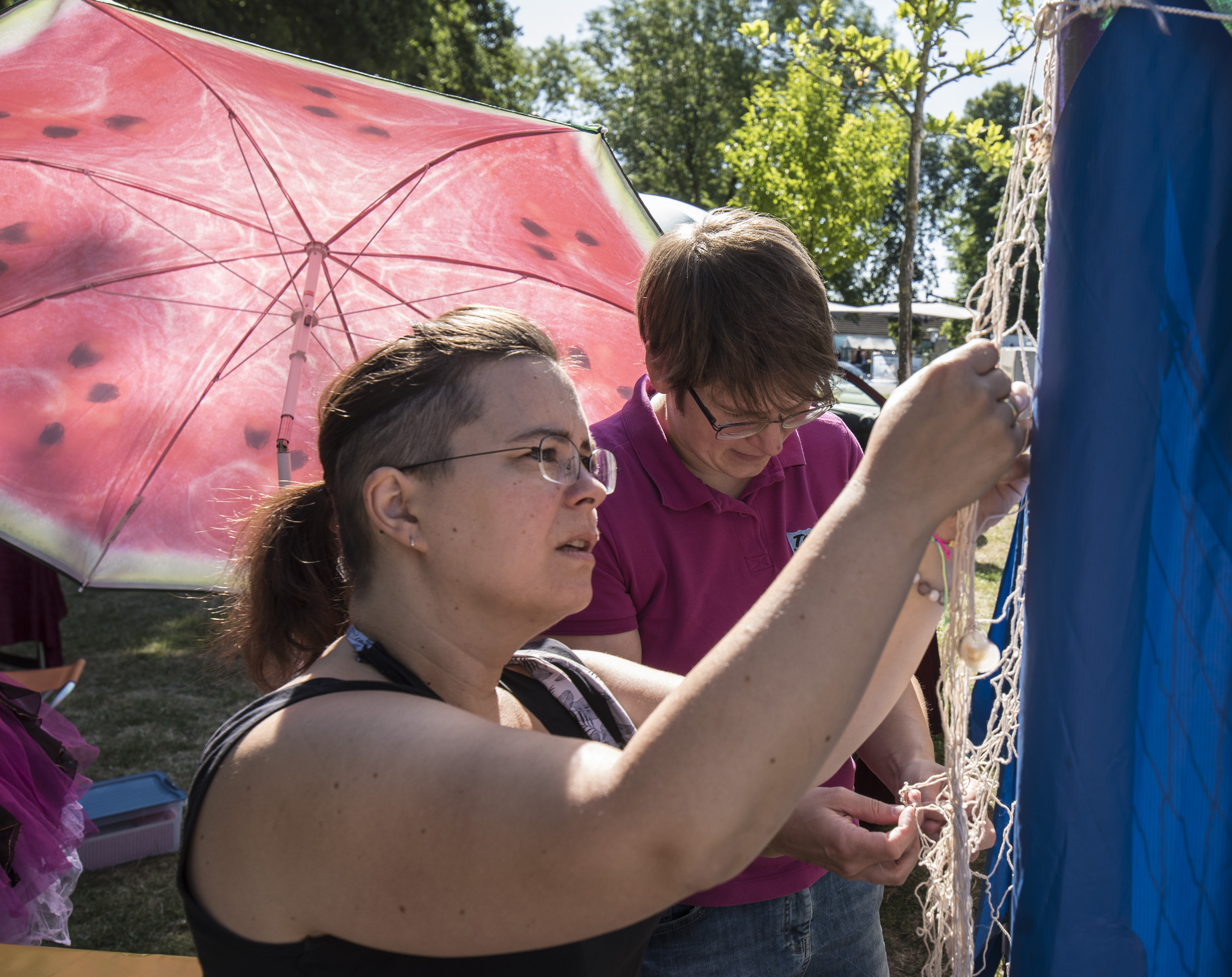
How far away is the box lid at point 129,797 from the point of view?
4.15m

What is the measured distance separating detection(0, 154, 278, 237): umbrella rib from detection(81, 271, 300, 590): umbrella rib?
0.74 ft

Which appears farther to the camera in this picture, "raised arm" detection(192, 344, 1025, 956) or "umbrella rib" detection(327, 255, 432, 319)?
"umbrella rib" detection(327, 255, 432, 319)

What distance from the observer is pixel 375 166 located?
293cm

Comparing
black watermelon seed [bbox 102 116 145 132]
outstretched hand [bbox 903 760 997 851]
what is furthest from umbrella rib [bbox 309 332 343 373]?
outstretched hand [bbox 903 760 997 851]

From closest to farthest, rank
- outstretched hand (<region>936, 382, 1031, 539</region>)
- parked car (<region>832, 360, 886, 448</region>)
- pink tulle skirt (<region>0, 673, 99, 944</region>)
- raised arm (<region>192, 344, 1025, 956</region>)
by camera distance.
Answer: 1. raised arm (<region>192, 344, 1025, 956</region>)
2. outstretched hand (<region>936, 382, 1031, 539</region>)
3. pink tulle skirt (<region>0, 673, 99, 944</region>)
4. parked car (<region>832, 360, 886, 448</region>)

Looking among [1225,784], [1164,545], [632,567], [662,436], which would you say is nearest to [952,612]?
[1164,545]

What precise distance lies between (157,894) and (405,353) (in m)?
3.61

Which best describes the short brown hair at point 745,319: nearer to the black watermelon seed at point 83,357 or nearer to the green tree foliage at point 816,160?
the black watermelon seed at point 83,357

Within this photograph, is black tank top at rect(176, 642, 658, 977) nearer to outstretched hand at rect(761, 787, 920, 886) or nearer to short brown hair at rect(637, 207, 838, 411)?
outstretched hand at rect(761, 787, 920, 886)

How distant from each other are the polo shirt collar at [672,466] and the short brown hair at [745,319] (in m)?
0.10

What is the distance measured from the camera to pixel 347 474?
54.6 inches

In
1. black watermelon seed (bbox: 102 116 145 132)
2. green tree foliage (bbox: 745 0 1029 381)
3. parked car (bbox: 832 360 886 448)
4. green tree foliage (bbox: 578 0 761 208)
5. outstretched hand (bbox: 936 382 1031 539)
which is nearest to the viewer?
outstretched hand (bbox: 936 382 1031 539)

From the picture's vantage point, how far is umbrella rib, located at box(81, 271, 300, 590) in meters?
2.93

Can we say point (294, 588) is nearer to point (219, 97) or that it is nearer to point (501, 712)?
point (501, 712)
